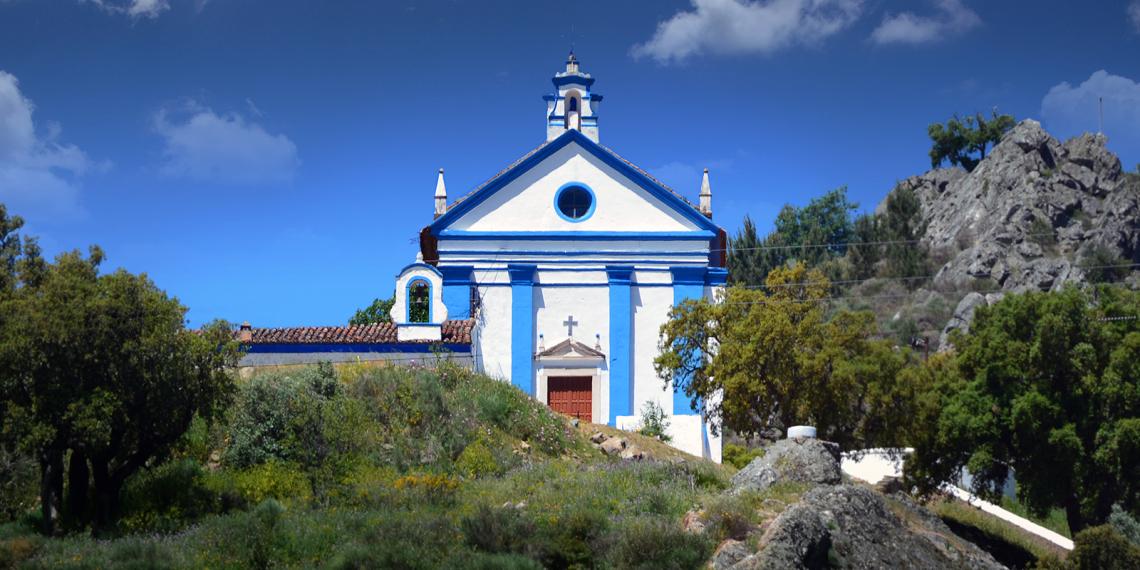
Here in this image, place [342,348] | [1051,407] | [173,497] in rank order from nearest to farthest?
1. [173,497]
2. [1051,407]
3. [342,348]

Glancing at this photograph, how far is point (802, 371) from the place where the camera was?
20.5 metres

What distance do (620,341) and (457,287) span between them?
5.07m

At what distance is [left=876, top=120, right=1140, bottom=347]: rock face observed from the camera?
181 feet

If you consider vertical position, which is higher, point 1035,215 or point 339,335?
point 1035,215

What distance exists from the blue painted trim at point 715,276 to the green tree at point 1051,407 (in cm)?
680

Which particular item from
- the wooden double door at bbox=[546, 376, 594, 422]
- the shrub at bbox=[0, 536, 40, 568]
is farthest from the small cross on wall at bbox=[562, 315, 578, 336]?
the shrub at bbox=[0, 536, 40, 568]

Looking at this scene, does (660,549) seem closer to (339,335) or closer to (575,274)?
(339,335)

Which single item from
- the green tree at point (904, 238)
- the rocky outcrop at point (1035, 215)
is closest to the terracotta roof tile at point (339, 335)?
the rocky outcrop at point (1035, 215)

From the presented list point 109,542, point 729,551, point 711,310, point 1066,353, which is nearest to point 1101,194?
point 1066,353

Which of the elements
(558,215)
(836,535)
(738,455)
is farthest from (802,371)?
(836,535)

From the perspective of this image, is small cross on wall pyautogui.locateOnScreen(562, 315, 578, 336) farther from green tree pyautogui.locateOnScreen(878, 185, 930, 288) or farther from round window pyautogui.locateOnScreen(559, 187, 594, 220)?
green tree pyautogui.locateOnScreen(878, 185, 930, 288)

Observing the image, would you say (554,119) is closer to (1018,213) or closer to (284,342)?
(284,342)

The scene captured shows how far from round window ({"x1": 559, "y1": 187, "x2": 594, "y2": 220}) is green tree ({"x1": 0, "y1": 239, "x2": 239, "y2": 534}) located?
13669 millimetres

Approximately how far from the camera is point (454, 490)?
46.6 feet
